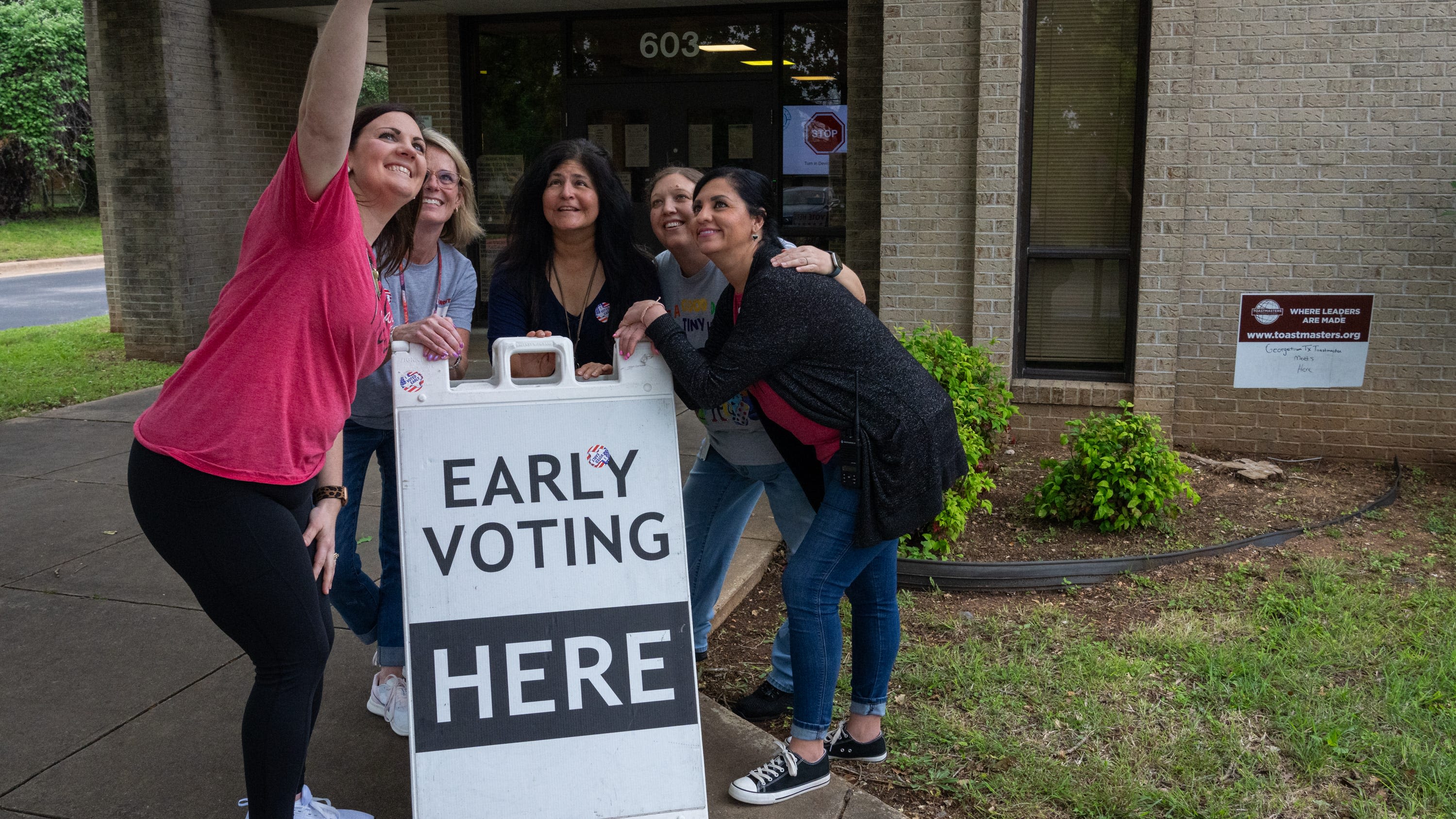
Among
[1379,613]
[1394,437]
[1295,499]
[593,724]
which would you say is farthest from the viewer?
[1394,437]

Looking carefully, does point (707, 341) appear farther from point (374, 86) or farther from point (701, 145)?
point (374, 86)

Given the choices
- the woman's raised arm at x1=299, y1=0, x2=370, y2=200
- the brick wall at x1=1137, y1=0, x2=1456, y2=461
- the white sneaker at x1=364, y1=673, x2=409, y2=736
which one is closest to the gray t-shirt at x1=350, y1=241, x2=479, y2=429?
the white sneaker at x1=364, y1=673, x2=409, y2=736

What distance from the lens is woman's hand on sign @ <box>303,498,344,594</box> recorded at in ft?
8.34

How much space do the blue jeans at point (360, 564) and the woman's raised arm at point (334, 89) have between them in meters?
1.32

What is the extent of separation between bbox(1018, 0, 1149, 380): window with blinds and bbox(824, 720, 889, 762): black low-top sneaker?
173 inches

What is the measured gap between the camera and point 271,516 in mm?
2268

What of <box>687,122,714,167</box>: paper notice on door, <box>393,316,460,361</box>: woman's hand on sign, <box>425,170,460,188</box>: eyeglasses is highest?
<box>687,122,714,167</box>: paper notice on door

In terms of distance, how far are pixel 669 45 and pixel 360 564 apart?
812 cm

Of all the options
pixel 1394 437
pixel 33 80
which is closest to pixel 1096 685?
pixel 1394 437

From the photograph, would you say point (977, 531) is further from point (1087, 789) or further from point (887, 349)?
point (887, 349)

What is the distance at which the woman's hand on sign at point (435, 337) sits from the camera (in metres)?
2.73

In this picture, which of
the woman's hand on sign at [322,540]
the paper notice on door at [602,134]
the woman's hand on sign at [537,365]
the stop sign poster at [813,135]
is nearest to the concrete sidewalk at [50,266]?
the paper notice on door at [602,134]

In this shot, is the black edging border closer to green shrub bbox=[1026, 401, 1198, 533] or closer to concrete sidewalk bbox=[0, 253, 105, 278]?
green shrub bbox=[1026, 401, 1198, 533]

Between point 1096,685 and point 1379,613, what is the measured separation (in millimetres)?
1446
